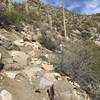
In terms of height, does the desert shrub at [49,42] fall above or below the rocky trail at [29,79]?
above

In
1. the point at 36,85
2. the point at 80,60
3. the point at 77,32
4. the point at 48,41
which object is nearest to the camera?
the point at 36,85

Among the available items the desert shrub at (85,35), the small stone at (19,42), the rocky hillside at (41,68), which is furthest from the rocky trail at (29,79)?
the desert shrub at (85,35)

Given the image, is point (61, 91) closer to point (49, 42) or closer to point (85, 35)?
point (49, 42)

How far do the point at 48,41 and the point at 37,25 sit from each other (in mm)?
2393

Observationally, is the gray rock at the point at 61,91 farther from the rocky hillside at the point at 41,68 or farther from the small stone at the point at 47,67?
the small stone at the point at 47,67

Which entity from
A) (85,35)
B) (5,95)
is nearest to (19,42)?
(5,95)

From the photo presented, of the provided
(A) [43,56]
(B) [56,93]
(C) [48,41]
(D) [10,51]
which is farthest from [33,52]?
(B) [56,93]

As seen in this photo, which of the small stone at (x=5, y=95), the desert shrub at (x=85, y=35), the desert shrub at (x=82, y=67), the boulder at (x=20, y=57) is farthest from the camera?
the desert shrub at (x=85, y=35)

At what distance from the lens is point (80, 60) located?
35.5 ft

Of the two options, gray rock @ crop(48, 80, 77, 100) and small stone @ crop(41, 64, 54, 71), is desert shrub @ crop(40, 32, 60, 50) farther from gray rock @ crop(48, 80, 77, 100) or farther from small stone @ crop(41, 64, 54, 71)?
gray rock @ crop(48, 80, 77, 100)

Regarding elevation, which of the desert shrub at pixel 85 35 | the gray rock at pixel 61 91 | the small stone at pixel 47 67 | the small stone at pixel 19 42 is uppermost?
the small stone at pixel 19 42

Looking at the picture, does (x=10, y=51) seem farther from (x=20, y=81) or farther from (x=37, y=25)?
(x=37, y=25)

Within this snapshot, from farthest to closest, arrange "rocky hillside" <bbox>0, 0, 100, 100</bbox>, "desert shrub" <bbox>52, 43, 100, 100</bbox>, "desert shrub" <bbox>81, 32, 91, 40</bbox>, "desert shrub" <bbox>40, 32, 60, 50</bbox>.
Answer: "desert shrub" <bbox>81, 32, 91, 40</bbox> < "desert shrub" <bbox>40, 32, 60, 50</bbox> < "desert shrub" <bbox>52, 43, 100, 100</bbox> < "rocky hillside" <bbox>0, 0, 100, 100</bbox>

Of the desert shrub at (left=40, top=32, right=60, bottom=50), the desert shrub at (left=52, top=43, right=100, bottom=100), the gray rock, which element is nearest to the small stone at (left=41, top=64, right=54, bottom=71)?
the desert shrub at (left=52, top=43, right=100, bottom=100)
